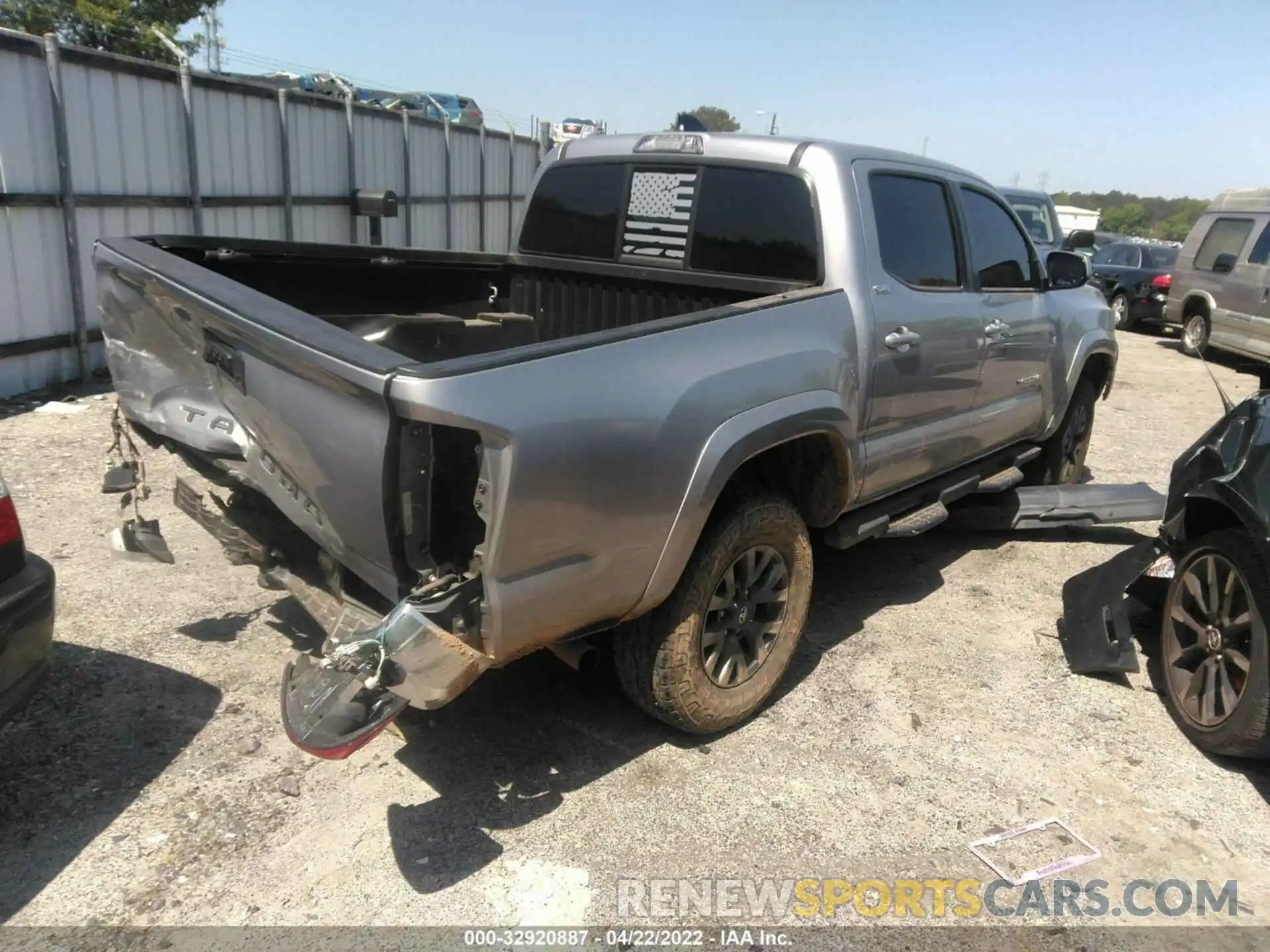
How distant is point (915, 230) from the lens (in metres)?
→ 4.24

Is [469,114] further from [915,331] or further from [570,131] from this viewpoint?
[915,331]

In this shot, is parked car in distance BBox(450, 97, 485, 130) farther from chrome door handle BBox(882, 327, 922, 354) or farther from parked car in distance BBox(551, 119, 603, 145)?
chrome door handle BBox(882, 327, 922, 354)

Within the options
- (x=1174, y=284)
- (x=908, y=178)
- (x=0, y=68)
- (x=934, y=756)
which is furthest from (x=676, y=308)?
(x=1174, y=284)

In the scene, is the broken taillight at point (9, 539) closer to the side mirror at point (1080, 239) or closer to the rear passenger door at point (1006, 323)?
the rear passenger door at point (1006, 323)

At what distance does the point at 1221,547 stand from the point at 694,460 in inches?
82.5

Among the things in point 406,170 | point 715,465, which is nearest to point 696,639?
point 715,465

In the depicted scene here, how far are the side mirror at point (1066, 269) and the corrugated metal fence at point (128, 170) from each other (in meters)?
6.93

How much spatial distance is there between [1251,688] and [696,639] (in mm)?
1886

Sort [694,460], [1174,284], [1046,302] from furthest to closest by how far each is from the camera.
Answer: [1174,284], [1046,302], [694,460]

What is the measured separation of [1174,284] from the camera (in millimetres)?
14156

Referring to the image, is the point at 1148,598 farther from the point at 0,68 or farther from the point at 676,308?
the point at 0,68

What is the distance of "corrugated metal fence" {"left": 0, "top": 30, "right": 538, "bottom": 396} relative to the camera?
7328 millimetres

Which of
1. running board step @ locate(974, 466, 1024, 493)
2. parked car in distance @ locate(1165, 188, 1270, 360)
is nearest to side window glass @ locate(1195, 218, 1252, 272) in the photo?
parked car in distance @ locate(1165, 188, 1270, 360)

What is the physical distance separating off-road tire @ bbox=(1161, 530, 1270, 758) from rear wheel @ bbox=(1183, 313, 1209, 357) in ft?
37.6
